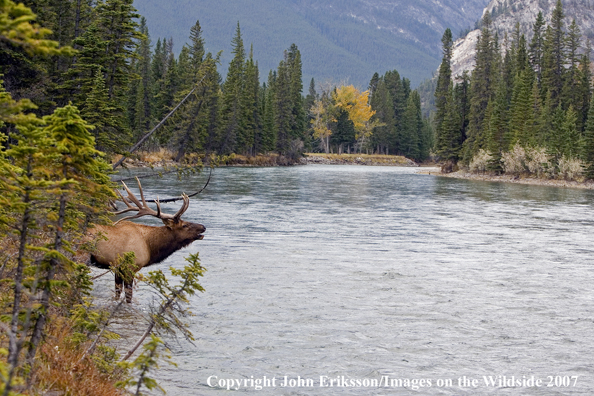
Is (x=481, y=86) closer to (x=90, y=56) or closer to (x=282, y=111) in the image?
(x=282, y=111)

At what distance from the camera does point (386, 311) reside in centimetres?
1065

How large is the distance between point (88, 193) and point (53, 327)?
7.34 ft

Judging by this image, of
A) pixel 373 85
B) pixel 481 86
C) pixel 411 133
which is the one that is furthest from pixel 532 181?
pixel 373 85

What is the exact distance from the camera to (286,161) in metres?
95.2

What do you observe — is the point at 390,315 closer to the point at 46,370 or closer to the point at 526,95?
the point at 46,370

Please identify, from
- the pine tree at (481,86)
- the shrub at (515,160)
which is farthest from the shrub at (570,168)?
the pine tree at (481,86)

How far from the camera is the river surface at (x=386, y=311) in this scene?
7.64 m

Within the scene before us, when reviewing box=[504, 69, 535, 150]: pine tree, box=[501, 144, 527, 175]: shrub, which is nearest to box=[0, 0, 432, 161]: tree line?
box=[501, 144, 527, 175]: shrub

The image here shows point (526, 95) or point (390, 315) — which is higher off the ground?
point (526, 95)

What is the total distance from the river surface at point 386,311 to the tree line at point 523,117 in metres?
40.1

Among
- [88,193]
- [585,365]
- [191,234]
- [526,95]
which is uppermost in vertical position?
[526,95]

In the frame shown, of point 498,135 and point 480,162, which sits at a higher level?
point 498,135

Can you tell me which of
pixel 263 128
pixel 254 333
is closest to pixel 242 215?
pixel 254 333

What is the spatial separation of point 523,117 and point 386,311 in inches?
2479
